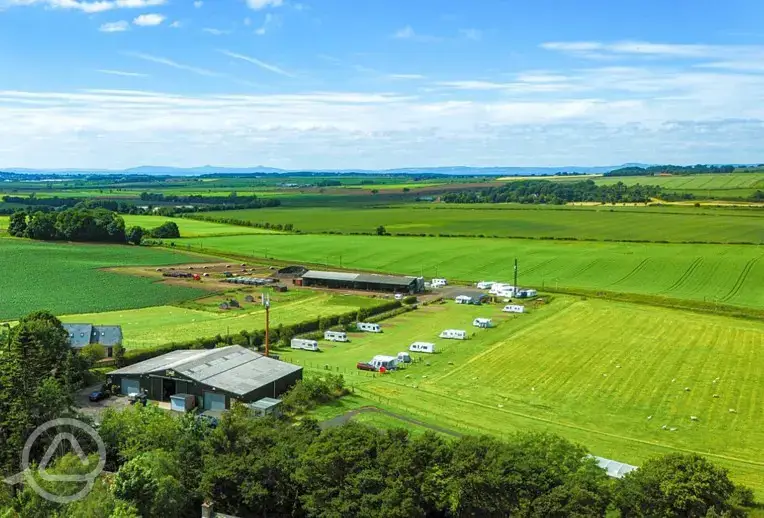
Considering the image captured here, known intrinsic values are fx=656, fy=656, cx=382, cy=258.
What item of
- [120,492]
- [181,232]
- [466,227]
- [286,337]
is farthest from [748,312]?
[181,232]

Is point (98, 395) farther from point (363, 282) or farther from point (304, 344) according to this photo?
point (363, 282)

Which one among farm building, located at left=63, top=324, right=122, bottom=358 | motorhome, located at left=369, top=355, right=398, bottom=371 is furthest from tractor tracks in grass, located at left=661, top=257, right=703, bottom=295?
farm building, located at left=63, top=324, right=122, bottom=358

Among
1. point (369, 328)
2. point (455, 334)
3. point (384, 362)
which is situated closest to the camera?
point (384, 362)

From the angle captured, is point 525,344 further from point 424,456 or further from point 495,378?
point 424,456

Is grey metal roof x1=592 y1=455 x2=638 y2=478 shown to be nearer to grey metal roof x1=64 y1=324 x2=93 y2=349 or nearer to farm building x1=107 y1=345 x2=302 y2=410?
farm building x1=107 y1=345 x2=302 y2=410

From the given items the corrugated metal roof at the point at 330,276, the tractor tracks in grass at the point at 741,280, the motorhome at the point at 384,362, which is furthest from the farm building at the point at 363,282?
the tractor tracks in grass at the point at 741,280

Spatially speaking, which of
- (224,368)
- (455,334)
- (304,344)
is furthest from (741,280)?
(224,368)
